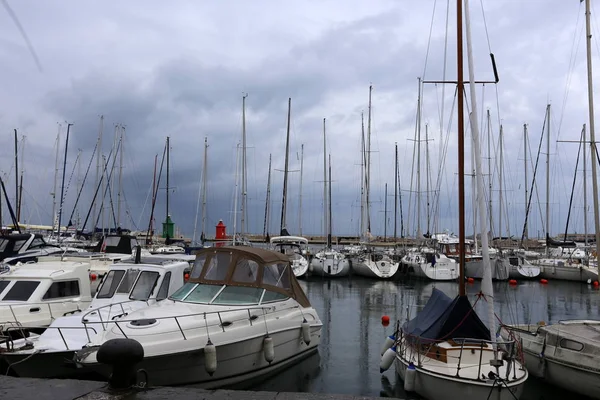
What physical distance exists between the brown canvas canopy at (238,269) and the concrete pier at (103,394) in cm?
578

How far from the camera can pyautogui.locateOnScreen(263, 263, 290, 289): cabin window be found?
1259cm

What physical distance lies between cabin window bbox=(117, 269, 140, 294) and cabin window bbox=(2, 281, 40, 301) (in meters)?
2.59

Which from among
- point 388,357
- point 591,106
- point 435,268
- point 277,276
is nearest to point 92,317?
point 277,276

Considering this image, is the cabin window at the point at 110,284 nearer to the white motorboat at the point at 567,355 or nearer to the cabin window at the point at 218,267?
the cabin window at the point at 218,267

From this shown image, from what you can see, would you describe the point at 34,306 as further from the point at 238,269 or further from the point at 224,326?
the point at 224,326

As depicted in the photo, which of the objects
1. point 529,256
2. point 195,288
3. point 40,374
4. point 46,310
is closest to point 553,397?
point 195,288

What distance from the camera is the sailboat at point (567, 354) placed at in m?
9.96

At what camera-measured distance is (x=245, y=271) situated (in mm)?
12297

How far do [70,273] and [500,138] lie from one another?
149 feet

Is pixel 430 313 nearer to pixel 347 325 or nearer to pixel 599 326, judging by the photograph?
pixel 599 326

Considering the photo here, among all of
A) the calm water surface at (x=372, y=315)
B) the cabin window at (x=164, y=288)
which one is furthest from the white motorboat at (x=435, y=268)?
the cabin window at (x=164, y=288)

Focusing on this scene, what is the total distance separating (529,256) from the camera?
47656mm

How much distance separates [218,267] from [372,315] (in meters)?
12.4

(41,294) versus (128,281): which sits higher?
(128,281)
